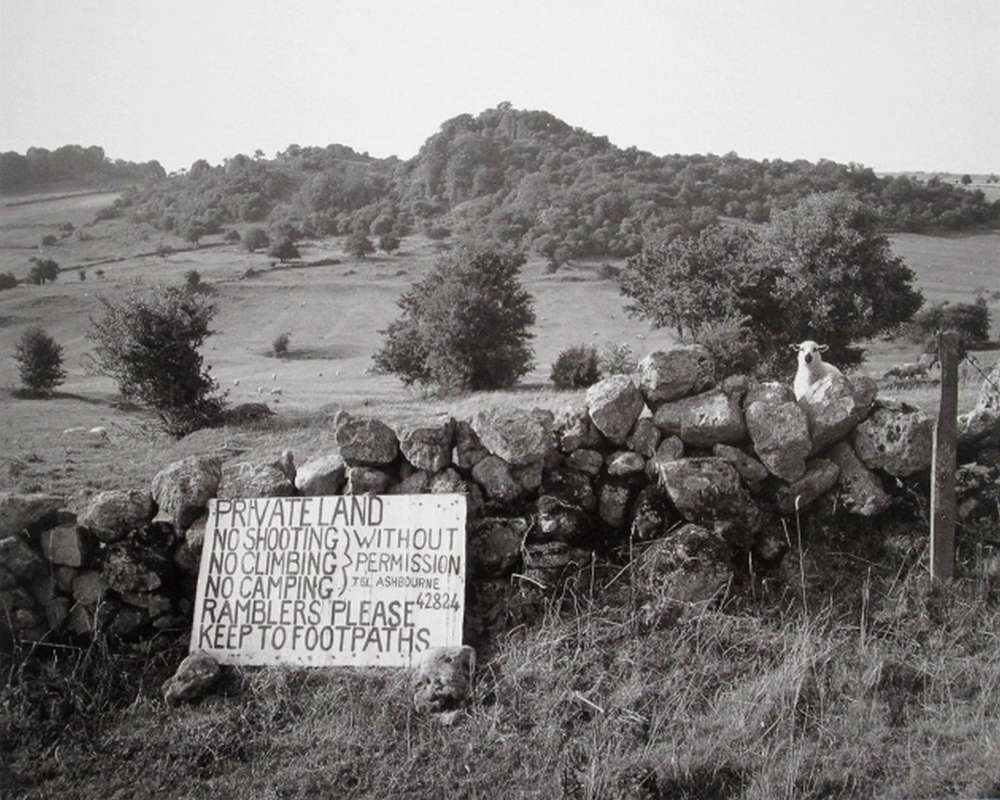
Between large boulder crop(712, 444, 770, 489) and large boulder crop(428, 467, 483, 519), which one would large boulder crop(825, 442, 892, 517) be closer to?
large boulder crop(712, 444, 770, 489)

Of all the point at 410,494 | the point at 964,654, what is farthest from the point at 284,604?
the point at 964,654

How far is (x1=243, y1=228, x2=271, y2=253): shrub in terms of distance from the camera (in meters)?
36.3

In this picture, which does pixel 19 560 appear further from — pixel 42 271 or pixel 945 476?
pixel 42 271

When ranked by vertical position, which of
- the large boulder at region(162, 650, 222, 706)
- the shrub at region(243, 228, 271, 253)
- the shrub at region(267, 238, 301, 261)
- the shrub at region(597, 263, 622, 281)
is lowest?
the large boulder at region(162, 650, 222, 706)

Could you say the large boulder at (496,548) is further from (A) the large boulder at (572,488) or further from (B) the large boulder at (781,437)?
(B) the large boulder at (781,437)

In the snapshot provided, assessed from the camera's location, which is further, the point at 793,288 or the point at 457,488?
the point at 793,288

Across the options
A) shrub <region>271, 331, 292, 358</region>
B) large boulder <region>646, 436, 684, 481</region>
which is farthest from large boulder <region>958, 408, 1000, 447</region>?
shrub <region>271, 331, 292, 358</region>

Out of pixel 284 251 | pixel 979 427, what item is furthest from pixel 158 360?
pixel 284 251

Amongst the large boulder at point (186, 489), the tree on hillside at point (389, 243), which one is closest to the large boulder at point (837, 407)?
the large boulder at point (186, 489)

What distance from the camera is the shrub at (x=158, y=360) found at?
16266 millimetres

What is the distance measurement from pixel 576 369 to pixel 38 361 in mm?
10137

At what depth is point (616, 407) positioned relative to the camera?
5250 millimetres

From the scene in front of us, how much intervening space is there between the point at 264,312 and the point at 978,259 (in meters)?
18.9

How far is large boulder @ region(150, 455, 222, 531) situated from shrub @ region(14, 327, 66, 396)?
355 inches
